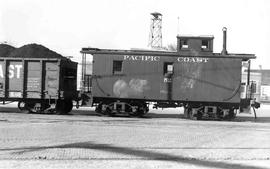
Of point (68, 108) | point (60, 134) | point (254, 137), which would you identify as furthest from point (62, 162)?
point (68, 108)

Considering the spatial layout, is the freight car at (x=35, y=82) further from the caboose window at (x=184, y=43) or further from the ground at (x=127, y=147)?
the ground at (x=127, y=147)

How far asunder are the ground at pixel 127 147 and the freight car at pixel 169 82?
20.9ft

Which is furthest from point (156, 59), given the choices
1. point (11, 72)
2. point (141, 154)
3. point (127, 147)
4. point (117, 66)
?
point (141, 154)

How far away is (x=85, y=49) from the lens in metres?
22.8

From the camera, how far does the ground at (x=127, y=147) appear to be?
29.9 feet

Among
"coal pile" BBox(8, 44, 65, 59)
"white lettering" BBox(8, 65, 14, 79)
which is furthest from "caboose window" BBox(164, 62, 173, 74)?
"coal pile" BBox(8, 44, 65, 59)

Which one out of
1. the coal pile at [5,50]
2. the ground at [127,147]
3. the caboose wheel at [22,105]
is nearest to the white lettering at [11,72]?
the caboose wheel at [22,105]

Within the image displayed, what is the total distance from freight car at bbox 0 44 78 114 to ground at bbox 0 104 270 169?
262 inches

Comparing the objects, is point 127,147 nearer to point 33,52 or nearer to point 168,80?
point 168,80

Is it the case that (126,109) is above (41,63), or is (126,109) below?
below

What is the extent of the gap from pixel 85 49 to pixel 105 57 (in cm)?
115

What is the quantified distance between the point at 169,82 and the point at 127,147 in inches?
444

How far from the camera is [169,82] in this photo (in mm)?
22266

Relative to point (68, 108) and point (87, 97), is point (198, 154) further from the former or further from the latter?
point (68, 108)
